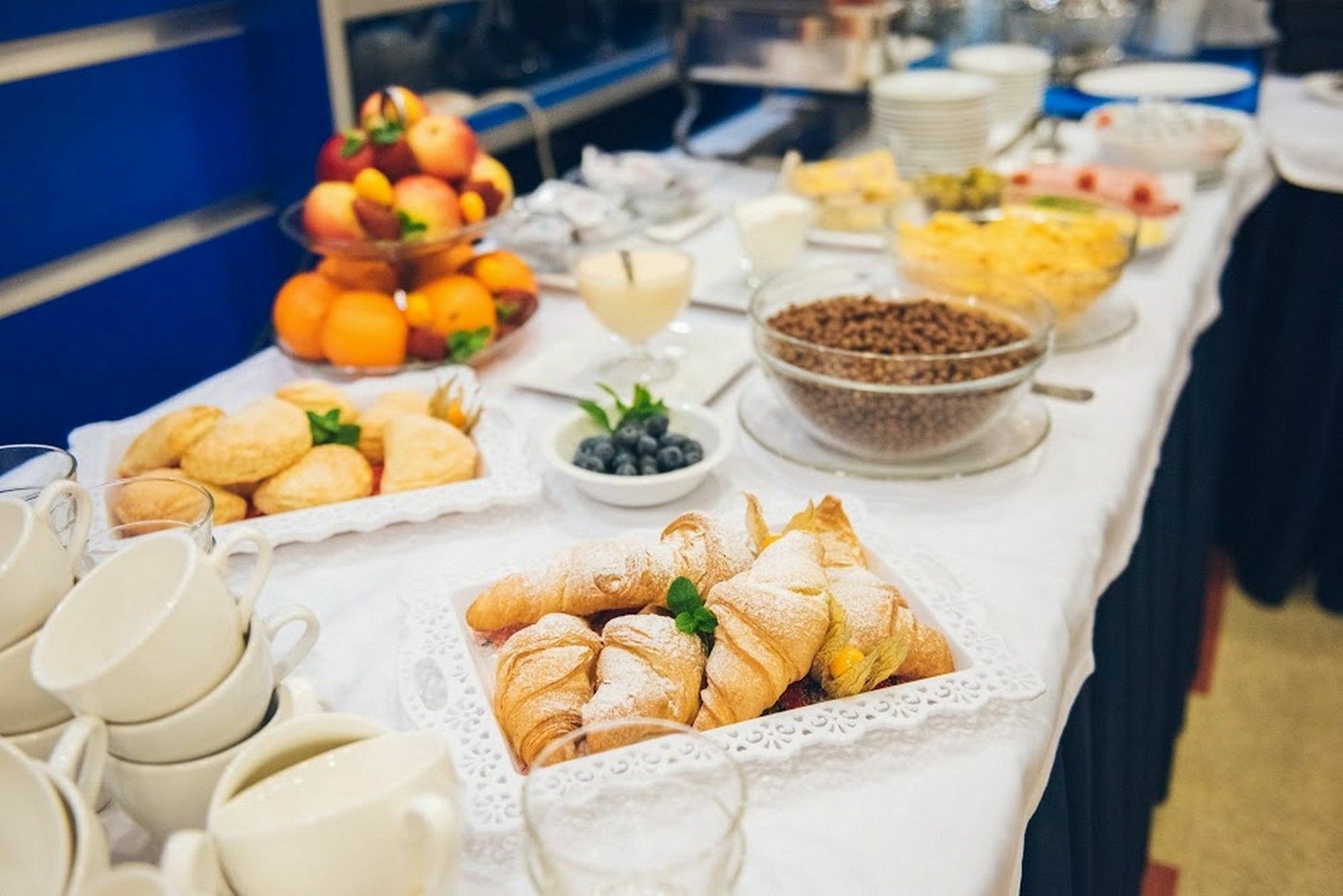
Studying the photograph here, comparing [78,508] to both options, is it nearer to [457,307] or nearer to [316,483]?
[316,483]

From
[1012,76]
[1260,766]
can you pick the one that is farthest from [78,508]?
[1012,76]

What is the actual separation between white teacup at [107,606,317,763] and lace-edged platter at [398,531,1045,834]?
0.12m

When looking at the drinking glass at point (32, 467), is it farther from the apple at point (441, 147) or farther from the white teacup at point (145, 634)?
the apple at point (441, 147)

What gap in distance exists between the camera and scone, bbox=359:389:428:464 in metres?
1.08

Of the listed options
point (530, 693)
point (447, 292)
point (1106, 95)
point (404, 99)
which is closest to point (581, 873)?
point (530, 693)

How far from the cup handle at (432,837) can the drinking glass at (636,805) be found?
38mm

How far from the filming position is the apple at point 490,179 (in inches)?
55.5

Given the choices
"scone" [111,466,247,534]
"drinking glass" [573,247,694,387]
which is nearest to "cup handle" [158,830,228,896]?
"scone" [111,466,247,534]

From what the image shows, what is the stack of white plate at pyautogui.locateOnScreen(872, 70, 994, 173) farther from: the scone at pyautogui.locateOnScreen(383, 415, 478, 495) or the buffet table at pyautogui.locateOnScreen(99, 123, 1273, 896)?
the scone at pyautogui.locateOnScreen(383, 415, 478, 495)

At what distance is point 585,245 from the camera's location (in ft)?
5.52

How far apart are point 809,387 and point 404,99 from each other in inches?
27.6

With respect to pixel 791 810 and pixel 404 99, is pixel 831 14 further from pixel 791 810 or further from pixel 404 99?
pixel 791 810

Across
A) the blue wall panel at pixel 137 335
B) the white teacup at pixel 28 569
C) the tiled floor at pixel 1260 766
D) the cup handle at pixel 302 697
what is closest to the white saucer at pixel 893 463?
the cup handle at pixel 302 697

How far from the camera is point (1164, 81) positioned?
260cm
